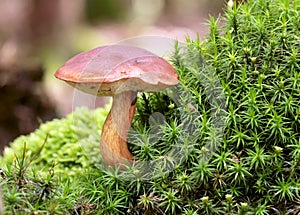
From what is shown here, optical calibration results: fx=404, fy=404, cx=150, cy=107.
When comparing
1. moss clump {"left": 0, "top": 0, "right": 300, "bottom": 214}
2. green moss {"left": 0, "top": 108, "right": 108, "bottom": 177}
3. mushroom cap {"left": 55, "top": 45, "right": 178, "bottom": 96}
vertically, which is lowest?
green moss {"left": 0, "top": 108, "right": 108, "bottom": 177}

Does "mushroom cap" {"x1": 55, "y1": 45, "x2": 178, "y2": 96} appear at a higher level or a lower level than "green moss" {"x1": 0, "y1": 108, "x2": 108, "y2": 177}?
higher

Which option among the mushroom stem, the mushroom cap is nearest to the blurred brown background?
the mushroom stem

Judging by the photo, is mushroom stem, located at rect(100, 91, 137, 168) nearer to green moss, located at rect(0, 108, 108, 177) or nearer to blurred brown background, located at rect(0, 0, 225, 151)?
green moss, located at rect(0, 108, 108, 177)

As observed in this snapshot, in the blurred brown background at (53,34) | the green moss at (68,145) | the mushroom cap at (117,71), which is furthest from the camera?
the blurred brown background at (53,34)

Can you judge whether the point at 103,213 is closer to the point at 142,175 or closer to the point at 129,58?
the point at 142,175

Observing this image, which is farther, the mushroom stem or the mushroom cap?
the mushroom stem

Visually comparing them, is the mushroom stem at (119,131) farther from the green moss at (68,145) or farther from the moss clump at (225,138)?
the green moss at (68,145)

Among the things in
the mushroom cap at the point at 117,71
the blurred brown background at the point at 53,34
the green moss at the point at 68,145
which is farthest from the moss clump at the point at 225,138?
the blurred brown background at the point at 53,34

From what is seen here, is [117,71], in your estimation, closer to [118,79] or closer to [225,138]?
[118,79]
